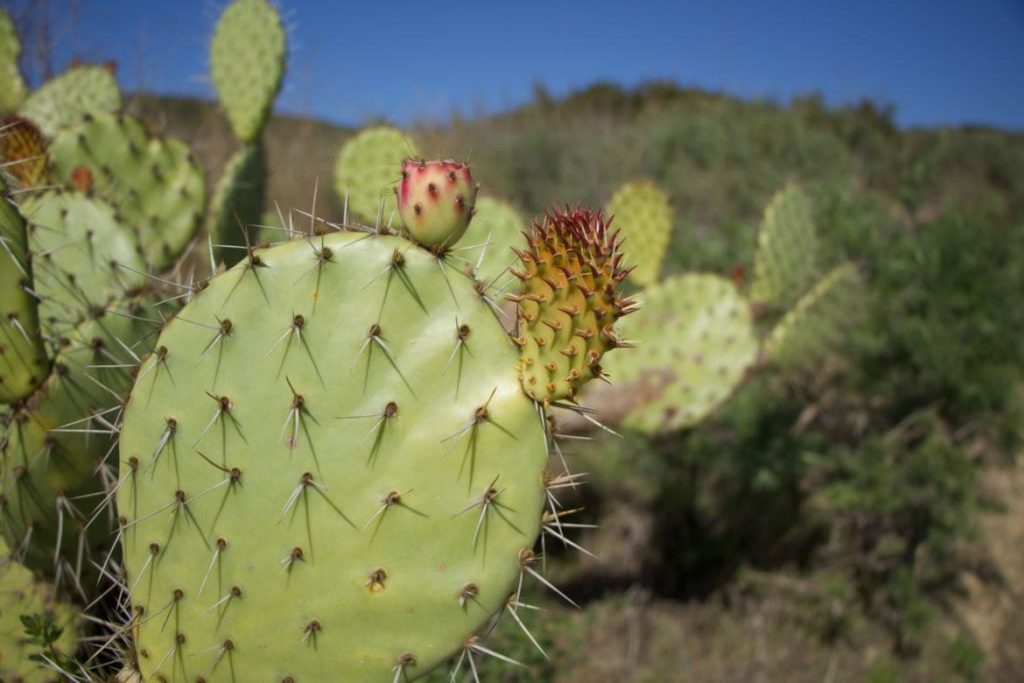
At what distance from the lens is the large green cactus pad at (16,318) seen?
1097mm

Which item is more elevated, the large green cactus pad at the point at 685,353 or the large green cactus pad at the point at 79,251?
the large green cactus pad at the point at 79,251

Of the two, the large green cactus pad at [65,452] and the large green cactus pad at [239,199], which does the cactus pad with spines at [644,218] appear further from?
the large green cactus pad at [65,452]

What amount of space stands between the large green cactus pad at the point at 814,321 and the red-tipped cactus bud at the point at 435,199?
98.3 inches

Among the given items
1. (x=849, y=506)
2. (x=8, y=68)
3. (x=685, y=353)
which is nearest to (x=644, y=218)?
(x=685, y=353)

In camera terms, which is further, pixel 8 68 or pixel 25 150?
pixel 8 68

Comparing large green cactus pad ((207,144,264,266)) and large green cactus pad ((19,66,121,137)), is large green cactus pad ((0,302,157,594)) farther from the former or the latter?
large green cactus pad ((19,66,121,137))

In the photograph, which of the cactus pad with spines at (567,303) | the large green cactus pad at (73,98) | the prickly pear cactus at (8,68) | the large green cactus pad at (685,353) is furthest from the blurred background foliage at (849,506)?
the cactus pad with spines at (567,303)

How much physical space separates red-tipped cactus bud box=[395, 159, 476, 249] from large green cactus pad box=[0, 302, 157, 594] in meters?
0.50

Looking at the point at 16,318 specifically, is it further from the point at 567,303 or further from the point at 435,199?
the point at 567,303

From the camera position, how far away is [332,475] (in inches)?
38.1

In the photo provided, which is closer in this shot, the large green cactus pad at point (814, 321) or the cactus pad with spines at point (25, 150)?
the cactus pad with spines at point (25, 150)

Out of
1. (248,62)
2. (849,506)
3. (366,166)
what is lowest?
(849,506)

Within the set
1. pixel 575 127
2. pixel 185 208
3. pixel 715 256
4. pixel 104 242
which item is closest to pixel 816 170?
pixel 575 127

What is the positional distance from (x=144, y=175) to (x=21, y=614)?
1.52m
